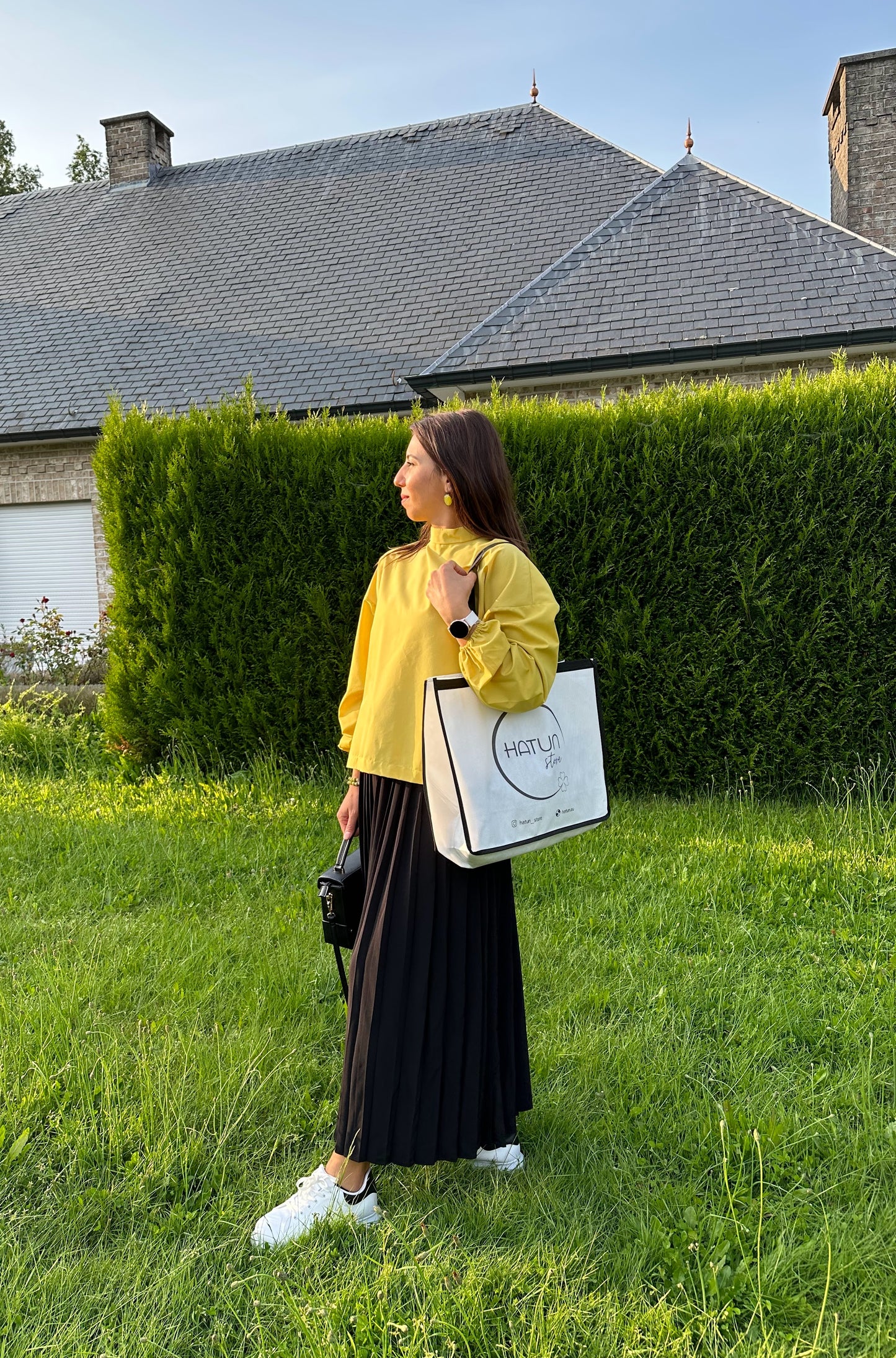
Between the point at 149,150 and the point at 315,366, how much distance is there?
8775 millimetres

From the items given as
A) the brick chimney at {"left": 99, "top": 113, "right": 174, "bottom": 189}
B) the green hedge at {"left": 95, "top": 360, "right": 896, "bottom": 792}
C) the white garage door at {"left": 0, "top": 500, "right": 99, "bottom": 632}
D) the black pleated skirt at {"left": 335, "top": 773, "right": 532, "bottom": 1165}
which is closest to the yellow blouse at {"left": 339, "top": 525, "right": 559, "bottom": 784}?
the black pleated skirt at {"left": 335, "top": 773, "right": 532, "bottom": 1165}

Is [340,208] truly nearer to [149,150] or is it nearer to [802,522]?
[149,150]

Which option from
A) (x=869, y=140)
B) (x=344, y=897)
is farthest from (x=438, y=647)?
(x=869, y=140)

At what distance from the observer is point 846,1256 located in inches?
78.7

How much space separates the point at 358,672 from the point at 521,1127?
4.61 ft

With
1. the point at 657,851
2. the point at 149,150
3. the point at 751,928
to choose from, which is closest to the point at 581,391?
the point at 657,851

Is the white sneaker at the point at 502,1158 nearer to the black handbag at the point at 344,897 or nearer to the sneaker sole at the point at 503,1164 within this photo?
the sneaker sole at the point at 503,1164

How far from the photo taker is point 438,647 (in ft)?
6.86

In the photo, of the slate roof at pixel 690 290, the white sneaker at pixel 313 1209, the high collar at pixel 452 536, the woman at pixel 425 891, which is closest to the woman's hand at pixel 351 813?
the woman at pixel 425 891

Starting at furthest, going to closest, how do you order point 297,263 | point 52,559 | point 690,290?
point 297,263 → point 52,559 → point 690,290

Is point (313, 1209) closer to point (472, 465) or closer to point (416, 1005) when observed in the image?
point (416, 1005)

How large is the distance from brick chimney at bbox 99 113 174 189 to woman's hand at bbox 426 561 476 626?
1806cm

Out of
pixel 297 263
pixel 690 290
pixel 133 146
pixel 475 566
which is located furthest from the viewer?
pixel 133 146

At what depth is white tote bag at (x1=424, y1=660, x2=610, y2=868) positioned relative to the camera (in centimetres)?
193
